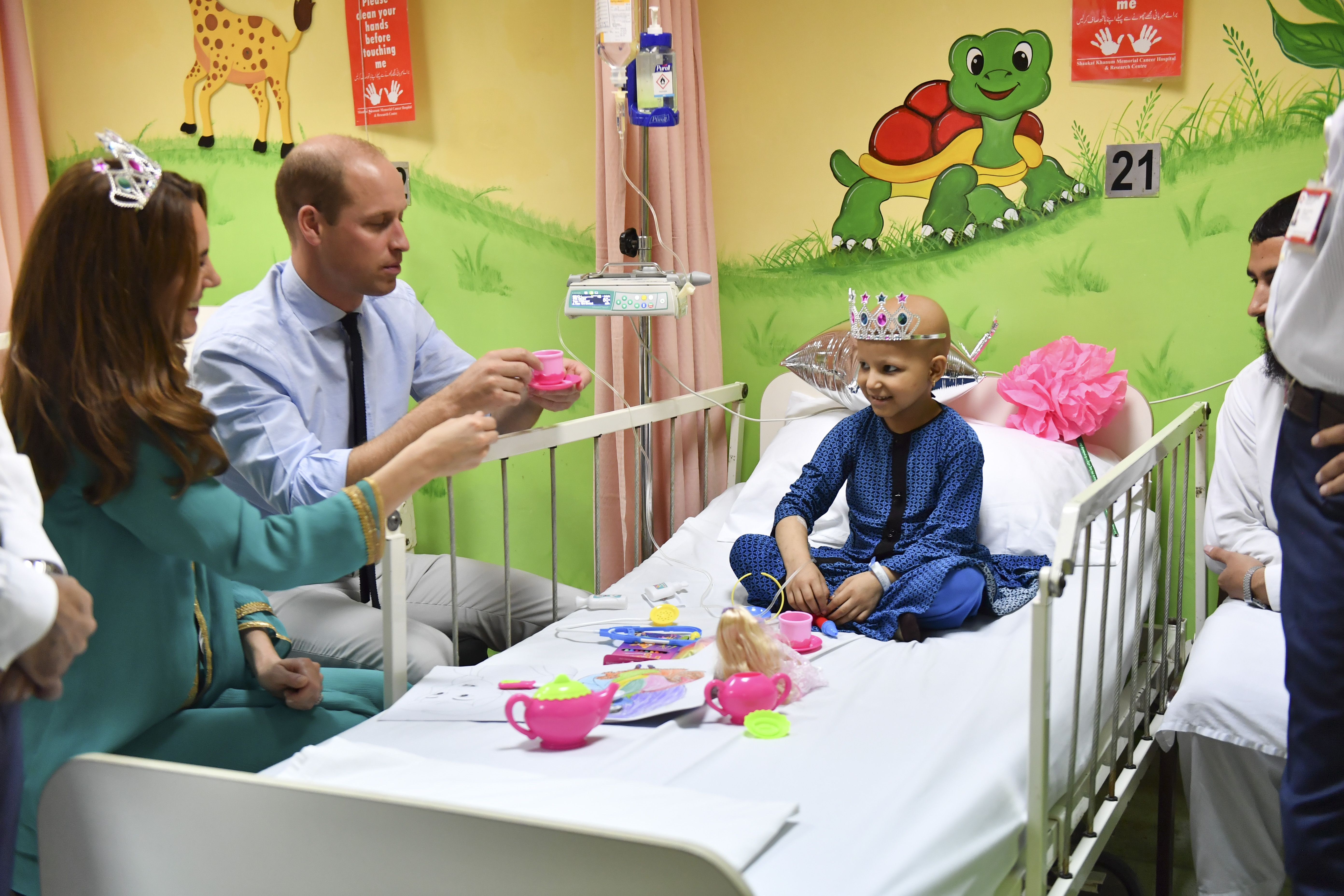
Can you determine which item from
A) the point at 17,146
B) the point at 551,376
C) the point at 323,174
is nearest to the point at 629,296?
the point at 551,376

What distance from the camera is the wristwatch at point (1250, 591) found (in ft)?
6.71

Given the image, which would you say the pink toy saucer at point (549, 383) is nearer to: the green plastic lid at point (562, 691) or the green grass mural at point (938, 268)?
the green plastic lid at point (562, 691)

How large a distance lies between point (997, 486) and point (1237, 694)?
2.29 ft

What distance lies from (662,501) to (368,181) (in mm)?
1194

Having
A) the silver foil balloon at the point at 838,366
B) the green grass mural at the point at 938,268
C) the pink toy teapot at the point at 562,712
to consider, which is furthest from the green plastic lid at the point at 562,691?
the green grass mural at the point at 938,268

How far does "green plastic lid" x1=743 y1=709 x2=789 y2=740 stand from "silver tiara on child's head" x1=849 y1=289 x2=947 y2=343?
89 centimetres

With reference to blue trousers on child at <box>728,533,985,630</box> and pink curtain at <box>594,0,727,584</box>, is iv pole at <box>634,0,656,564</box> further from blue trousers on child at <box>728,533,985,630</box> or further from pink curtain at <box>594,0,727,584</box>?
blue trousers on child at <box>728,533,985,630</box>

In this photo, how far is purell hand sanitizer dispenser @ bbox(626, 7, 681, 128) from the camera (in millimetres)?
2432

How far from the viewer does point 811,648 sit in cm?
186

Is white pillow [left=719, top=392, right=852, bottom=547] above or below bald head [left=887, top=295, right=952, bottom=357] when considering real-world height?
below

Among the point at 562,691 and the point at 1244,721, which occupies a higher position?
the point at 562,691

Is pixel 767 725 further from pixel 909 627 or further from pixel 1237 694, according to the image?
pixel 1237 694

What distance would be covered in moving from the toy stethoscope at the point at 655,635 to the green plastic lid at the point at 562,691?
0.41 metres

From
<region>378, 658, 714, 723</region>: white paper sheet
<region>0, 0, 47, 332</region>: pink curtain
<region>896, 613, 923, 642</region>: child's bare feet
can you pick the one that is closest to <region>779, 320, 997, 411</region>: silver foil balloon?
<region>896, 613, 923, 642</region>: child's bare feet
